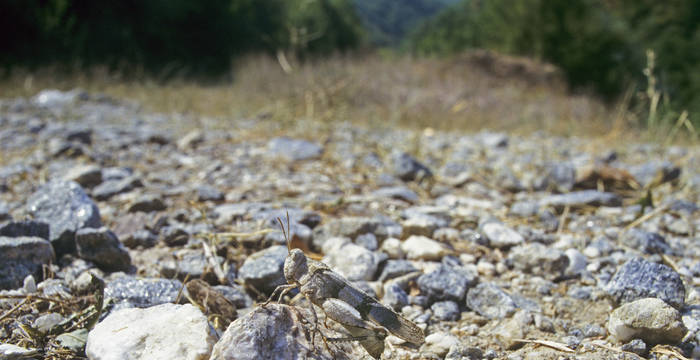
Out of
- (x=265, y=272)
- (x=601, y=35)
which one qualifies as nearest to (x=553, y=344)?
(x=265, y=272)

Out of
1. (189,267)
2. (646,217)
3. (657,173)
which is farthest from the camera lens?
(657,173)

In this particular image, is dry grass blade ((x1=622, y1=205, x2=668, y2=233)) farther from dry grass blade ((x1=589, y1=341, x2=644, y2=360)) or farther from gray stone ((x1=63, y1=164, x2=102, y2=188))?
gray stone ((x1=63, y1=164, x2=102, y2=188))

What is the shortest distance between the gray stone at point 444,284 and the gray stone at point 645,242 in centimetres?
78

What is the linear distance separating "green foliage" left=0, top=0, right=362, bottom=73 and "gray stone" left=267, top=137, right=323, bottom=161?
456 cm

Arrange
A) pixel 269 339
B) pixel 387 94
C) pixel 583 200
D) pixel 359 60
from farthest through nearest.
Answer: pixel 359 60
pixel 387 94
pixel 583 200
pixel 269 339

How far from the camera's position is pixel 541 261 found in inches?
67.1

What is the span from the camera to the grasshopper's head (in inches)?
40.7

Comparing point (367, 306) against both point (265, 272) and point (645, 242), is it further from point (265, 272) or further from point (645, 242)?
point (645, 242)

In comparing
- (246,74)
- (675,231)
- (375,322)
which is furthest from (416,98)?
(375,322)

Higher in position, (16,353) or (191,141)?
(16,353)

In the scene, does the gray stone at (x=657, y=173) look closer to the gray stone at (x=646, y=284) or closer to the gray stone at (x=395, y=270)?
the gray stone at (x=646, y=284)

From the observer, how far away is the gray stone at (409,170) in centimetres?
294

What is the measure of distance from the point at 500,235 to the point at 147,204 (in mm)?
1609

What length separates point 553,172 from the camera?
290cm
